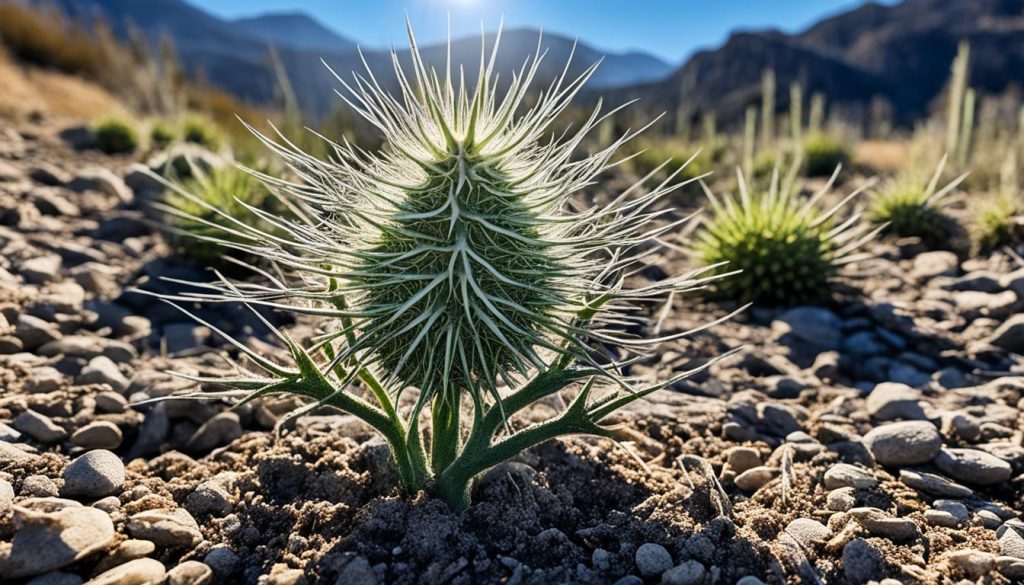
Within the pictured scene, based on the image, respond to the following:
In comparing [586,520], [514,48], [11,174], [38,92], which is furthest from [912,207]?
[514,48]

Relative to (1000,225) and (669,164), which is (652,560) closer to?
(1000,225)

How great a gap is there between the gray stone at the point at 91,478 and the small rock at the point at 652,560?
5.56ft

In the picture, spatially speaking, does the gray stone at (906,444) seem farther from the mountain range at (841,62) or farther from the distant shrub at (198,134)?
the mountain range at (841,62)

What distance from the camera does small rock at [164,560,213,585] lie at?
75.2 inches

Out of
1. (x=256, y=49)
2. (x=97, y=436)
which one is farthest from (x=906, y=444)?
(x=256, y=49)

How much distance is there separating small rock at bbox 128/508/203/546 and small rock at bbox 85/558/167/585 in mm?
133

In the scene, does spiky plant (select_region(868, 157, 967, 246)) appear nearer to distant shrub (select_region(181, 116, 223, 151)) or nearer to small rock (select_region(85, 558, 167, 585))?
small rock (select_region(85, 558, 167, 585))

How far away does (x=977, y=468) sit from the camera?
9.16ft

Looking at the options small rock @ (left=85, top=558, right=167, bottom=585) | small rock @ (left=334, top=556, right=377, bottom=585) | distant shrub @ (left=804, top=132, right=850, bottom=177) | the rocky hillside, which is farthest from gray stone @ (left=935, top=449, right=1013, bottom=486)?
the rocky hillside

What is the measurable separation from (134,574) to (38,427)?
127 centimetres

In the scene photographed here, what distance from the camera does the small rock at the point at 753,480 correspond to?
279cm

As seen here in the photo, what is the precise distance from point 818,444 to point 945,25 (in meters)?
80.2

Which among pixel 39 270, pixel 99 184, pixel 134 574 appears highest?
pixel 99 184

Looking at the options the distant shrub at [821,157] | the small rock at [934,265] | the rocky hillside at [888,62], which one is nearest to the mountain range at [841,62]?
the rocky hillside at [888,62]
